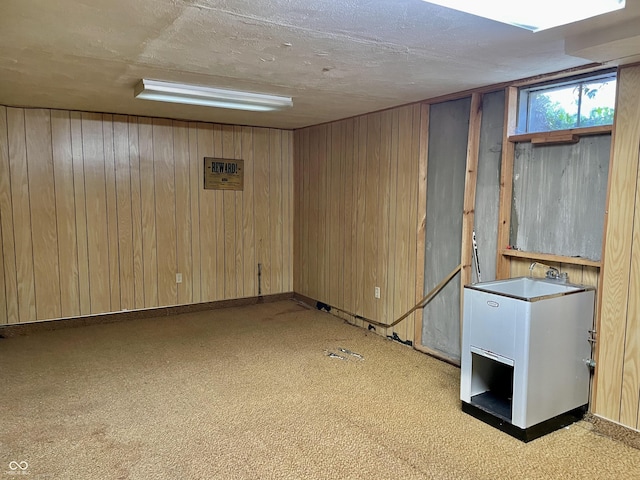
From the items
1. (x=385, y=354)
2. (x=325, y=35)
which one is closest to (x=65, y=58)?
(x=325, y=35)

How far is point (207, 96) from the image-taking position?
342 centimetres

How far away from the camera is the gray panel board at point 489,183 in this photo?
329 cm

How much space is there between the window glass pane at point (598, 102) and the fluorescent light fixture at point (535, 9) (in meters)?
0.94

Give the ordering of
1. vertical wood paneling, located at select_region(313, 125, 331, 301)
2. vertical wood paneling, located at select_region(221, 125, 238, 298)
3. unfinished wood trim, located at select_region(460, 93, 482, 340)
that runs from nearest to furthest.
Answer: unfinished wood trim, located at select_region(460, 93, 482, 340)
vertical wood paneling, located at select_region(313, 125, 331, 301)
vertical wood paneling, located at select_region(221, 125, 238, 298)

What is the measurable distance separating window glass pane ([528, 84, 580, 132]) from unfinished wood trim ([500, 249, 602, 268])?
2.69 ft

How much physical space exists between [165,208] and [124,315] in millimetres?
1217

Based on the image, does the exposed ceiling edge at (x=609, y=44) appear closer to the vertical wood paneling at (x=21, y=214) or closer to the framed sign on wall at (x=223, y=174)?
the framed sign on wall at (x=223, y=174)

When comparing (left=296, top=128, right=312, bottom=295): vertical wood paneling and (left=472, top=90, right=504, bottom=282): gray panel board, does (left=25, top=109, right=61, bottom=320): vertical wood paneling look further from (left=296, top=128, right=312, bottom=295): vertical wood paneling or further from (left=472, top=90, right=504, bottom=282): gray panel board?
(left=472, top=90, right=504, bottom=282): gray panel board

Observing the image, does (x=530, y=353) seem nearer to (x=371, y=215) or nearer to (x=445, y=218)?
(x=445, y=218)

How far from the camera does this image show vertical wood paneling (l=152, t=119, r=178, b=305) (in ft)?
16.0

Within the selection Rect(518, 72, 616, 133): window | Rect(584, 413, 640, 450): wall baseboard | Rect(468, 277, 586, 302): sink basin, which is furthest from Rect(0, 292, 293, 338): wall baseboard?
Rect(584, 413, 640, 450): wall baseboard

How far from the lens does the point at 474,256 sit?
349 centimetres

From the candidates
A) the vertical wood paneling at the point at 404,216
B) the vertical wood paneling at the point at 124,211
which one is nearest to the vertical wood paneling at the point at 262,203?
the vertical wood paneling at the point at 124,211

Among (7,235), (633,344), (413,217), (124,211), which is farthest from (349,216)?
(7,235)
